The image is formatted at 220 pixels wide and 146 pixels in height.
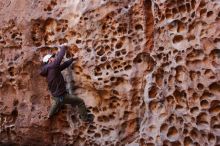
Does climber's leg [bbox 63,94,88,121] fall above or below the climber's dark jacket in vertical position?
below

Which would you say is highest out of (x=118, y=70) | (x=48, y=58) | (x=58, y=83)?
(x=48, y=58)

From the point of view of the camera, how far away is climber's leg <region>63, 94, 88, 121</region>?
515cm

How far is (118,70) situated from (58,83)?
27.1 inches

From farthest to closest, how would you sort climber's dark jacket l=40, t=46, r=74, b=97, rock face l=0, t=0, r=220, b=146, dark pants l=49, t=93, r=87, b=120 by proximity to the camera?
dark pants l=49, t=93, r=87, b=120 → climber's dark jacket l=40, t=46, r=74, b=97 → rock face l=0, t=0, r=220, b=146

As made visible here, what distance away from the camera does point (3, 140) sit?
19.1 feet

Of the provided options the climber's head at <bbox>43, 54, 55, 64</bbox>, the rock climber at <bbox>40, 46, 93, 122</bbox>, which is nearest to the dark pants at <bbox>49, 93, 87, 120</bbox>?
the rock climber at <bbox>40, 46, 93, 122</bbox>

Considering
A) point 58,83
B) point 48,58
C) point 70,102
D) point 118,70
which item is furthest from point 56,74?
point 118,70

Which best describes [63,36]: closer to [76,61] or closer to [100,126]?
[76,61]

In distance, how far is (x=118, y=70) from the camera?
16.5 feet

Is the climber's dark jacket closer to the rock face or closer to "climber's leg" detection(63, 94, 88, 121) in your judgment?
"climber's leg" detection(63, 94, 88, 121)

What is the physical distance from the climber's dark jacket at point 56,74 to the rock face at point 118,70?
0.75 ft

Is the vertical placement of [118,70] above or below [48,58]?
below

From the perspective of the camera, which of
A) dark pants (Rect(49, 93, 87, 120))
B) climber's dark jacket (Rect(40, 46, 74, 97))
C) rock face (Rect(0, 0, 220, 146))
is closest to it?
rock face (Rect(0, 0, 220, 146))

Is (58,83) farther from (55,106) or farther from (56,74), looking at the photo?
(55,106)
